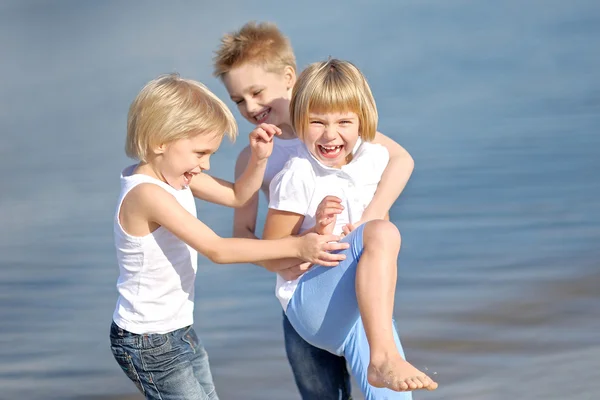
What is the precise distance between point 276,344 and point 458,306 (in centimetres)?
113

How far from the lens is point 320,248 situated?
3330 millimetres

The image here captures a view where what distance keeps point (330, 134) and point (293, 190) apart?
231mm

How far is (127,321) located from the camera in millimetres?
3365

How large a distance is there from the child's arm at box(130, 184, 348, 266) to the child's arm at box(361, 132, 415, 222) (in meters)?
0.35

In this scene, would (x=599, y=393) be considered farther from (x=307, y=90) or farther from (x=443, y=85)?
(x=443, y=85)

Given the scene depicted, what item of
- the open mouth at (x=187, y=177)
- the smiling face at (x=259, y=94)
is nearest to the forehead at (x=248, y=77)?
the smiling face at (x=259, y=94)

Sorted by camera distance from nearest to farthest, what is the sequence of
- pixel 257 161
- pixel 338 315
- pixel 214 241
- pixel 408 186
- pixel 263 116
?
pixel 214 241, pixel 338 315, pixel 257 161, pixel 263 116, pixel 408 186

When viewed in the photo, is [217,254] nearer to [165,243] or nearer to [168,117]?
[165,243]

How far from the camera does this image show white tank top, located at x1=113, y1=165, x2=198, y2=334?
3357 mm

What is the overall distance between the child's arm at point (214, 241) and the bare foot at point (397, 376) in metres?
0.38

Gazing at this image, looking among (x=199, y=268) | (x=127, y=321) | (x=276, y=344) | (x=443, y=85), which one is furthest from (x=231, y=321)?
(x=443, y=85)

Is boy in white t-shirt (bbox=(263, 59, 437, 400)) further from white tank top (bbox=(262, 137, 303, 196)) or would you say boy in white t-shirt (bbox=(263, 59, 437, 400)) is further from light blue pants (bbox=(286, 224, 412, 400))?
white tank top (bbox=(262, 137, 303, 196))

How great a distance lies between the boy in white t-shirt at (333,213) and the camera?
3.31 m

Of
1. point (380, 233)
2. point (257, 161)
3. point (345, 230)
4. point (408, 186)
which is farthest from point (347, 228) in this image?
point (408, 186)
